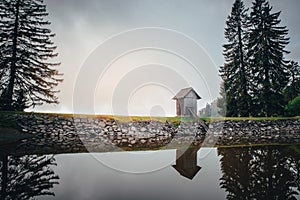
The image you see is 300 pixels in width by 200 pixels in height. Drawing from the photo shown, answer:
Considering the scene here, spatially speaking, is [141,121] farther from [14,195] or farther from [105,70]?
[14,195]

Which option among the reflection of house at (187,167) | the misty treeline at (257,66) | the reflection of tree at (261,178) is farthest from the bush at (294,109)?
the reflection of house at (187,167)

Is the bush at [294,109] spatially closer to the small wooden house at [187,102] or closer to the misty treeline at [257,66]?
the misty treeline at [257,66]

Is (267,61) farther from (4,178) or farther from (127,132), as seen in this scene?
(4,178)

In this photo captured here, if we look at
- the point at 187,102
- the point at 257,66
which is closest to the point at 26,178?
the point at 187,102

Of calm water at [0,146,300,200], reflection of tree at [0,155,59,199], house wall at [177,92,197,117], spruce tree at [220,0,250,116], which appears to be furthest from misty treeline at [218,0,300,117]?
reflection of tree at [0,155,59,199]

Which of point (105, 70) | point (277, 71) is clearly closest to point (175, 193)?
point (105, 70)

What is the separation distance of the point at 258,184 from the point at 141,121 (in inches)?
409

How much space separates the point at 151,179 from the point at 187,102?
1464 centimetres

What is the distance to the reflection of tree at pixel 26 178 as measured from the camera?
3.08 metres

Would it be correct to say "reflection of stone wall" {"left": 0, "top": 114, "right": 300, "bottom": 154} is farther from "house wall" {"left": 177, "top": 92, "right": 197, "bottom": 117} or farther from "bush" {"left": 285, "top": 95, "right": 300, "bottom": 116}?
"bush" {"left": 285, "top": 95, "right": 300, "bottom": 116}

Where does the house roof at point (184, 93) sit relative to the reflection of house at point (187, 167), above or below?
above

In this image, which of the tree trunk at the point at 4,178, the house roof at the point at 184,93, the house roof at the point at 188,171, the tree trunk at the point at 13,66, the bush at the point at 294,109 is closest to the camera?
the tree trunk at the point at 4,178

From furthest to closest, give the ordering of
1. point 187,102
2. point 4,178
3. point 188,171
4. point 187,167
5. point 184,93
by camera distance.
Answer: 1. point 184,93
2. point 187,102
3. point 187,167
4. point 188,171
5. point 4,178

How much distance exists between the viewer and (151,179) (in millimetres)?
4004
